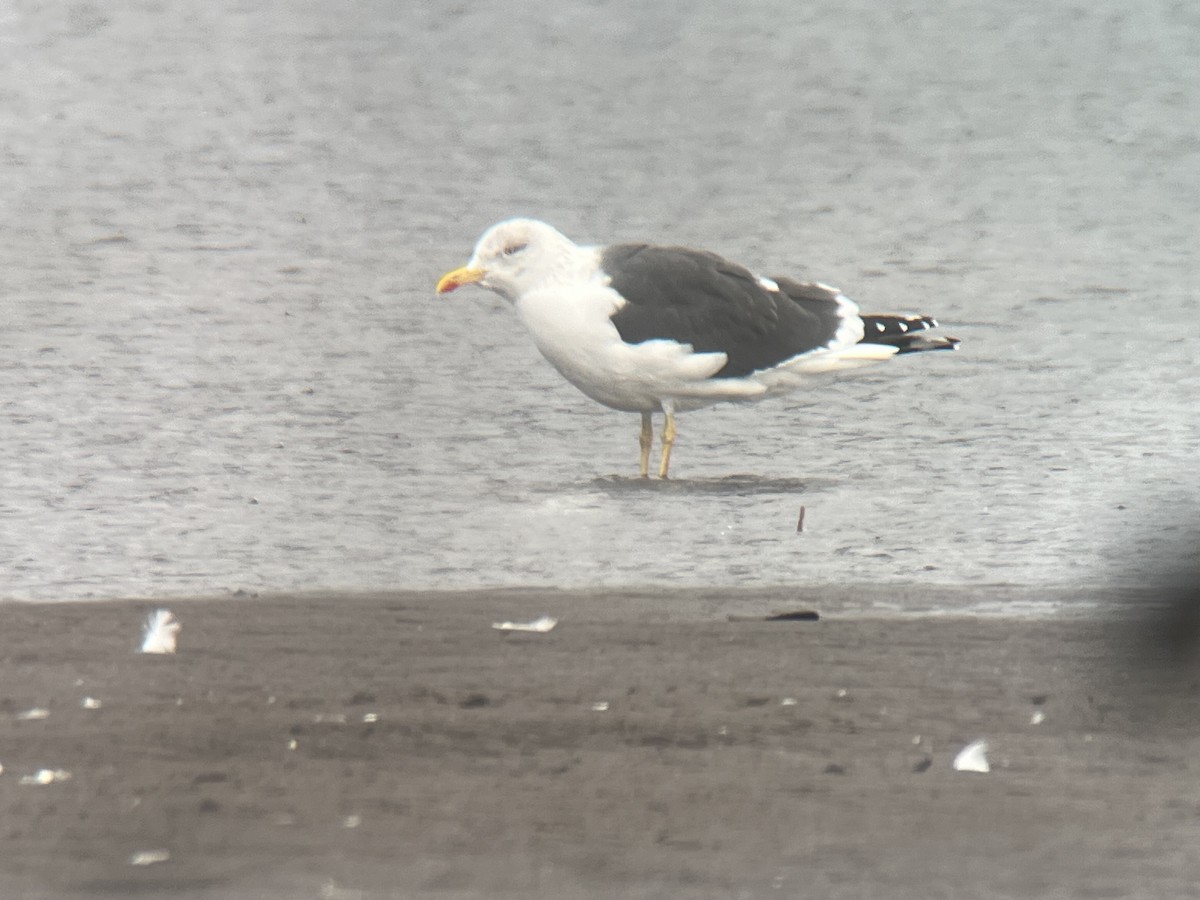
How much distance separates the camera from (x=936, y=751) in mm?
3660

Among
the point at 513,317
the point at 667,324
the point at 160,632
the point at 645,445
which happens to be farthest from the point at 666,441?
the point at 160,632

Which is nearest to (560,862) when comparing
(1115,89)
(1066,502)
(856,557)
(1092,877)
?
(1092,877)

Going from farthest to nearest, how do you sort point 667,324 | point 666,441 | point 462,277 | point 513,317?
point 513,317, point 462,277, point 667,324, point 666,441

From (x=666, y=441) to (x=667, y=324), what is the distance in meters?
0.39

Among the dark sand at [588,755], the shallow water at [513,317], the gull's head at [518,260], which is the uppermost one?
the dark sand at [588,755]

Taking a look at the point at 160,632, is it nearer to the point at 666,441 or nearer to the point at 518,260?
the point at 666,441

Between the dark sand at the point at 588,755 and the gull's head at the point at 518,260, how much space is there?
232cm

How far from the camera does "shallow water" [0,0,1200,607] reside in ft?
18.3

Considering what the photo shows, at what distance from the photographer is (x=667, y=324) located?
6754 mm

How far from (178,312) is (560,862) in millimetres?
5239

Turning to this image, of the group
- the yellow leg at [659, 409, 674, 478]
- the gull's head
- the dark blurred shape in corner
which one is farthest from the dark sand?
the gull's head

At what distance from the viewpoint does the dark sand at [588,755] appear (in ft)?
10.1

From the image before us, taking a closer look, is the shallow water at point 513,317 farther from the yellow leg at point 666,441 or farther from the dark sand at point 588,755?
the dark sand at point 588,755

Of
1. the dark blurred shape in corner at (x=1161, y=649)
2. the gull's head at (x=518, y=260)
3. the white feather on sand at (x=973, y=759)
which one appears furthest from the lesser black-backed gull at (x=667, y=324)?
the white feather on sand at (x=973, y=759)
